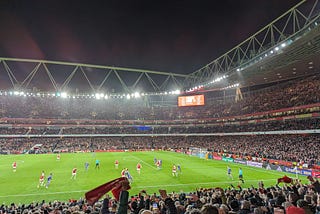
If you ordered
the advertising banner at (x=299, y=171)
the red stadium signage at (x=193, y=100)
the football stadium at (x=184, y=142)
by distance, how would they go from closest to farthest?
the football stadium at (x=184, y=142), the advertising banner at (x=299, y=171), the red stadium signage at (x=193, y=100)

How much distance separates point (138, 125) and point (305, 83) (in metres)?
56.8

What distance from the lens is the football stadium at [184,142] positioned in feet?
37.2

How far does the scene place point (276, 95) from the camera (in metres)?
56.8

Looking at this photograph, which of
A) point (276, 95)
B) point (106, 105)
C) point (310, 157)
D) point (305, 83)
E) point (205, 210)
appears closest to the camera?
point (205, 210)

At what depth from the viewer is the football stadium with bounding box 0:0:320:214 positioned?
11.4 meters

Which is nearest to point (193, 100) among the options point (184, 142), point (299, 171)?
point (184, 142)

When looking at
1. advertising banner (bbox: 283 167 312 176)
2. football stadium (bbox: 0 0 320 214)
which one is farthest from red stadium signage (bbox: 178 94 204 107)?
advertising banner (bbox: 283 167 312 176)

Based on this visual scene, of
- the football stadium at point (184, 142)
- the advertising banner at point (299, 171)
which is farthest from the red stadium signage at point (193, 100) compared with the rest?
the advertising banner at point (299, 171)

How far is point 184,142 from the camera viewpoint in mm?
77125

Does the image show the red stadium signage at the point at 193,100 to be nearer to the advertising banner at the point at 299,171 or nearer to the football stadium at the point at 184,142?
the football stadium at the point at 184,142

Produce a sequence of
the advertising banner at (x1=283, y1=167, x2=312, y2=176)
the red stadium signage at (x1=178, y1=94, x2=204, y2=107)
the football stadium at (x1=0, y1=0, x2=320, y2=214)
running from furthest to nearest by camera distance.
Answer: the red stadium signage at (x1=178, y1=94, x2=204, y2=107) < the advertising banner at (x1=283, y1=167, x2=312, y2=176) < the football stadium at (x1=0, y1=0, x2=320, y2=214)

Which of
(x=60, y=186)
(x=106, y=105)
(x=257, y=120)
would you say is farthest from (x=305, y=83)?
(x=106, y=105)

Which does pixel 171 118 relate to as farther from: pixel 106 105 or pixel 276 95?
pixel 276 95

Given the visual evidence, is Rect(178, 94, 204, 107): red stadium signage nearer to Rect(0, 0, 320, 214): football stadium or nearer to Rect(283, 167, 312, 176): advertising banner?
Rect(0, 0, 320, 214): football stadium
